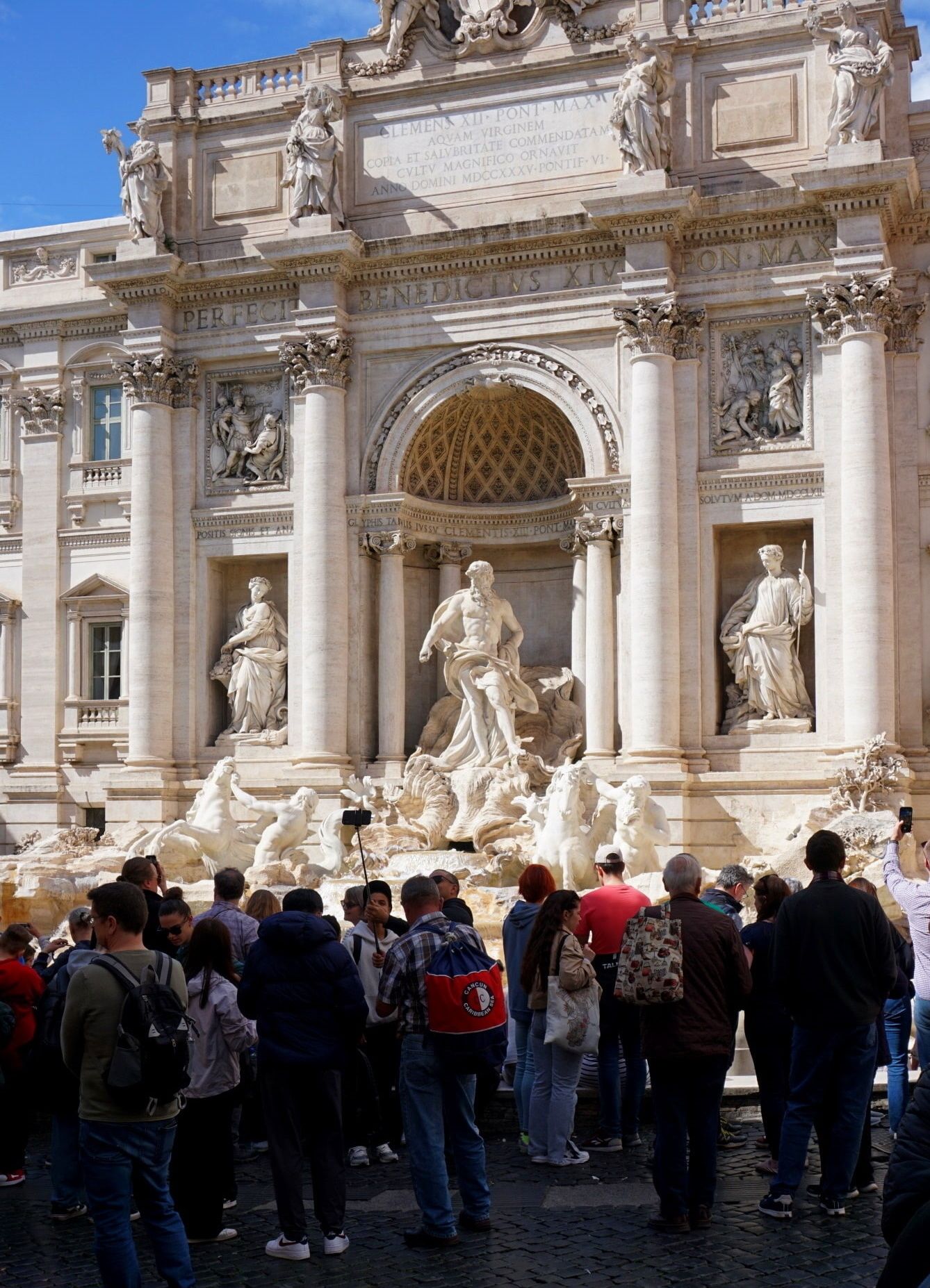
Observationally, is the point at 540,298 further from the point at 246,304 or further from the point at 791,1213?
the point at 791,1213

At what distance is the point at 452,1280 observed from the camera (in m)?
8.04

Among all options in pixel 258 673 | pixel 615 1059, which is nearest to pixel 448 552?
pixel 258 673

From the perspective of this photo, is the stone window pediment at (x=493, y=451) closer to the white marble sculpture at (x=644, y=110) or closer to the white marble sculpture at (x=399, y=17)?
the white marble sculpture at (x=644, y=110)

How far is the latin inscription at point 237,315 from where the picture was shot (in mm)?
25562

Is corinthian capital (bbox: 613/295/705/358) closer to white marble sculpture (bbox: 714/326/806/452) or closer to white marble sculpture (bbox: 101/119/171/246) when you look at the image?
white marble sculpture (bbox: 714/326/806/452)

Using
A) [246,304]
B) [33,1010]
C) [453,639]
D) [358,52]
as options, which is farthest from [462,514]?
[33,1010]

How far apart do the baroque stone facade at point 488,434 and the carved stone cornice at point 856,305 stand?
0.20 feet

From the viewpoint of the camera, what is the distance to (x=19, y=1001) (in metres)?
10.2

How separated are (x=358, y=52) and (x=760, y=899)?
19911 mm

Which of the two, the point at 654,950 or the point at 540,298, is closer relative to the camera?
the point at 654,950

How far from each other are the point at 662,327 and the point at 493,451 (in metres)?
4.17

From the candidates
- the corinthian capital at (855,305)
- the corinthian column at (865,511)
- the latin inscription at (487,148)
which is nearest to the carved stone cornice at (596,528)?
the corinthian column at (865,511)

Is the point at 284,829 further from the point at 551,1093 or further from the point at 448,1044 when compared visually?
the point at 448,1044

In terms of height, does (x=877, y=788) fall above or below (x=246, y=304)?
below
